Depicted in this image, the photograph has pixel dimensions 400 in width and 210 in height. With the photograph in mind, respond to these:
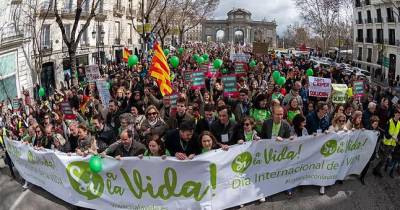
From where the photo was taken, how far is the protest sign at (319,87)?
10.2 m

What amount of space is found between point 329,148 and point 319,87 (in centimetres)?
385

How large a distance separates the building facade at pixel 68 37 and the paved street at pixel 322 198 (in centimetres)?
1372

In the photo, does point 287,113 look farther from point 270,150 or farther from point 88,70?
point 88,70

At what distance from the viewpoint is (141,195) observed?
242 inches

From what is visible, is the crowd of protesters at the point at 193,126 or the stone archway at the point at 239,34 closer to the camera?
the crowd of protesters at the point at 193,126

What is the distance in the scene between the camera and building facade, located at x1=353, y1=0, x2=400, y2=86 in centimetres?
3661

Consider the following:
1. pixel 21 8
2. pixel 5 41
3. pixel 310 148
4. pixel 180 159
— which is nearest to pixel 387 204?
pixel 310 148

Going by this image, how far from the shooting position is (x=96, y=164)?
6.11 meters

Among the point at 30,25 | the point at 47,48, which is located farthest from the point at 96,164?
the point at 47,48

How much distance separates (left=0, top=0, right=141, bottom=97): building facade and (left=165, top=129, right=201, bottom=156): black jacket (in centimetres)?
1504

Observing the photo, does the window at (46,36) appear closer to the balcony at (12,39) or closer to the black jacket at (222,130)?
the balcony at (12,39)

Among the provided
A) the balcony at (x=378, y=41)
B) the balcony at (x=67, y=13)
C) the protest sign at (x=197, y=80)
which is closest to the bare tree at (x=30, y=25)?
the balcony at (x=67, y=13)

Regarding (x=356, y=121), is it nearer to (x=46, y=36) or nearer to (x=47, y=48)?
(x=47, y=48)

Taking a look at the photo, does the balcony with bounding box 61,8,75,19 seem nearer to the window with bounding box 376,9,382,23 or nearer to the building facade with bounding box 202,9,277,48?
the window with bounding box 376,9,382,23
